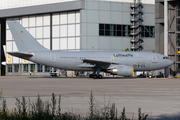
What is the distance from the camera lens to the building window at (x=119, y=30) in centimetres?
7019

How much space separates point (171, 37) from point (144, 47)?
21.5 metres

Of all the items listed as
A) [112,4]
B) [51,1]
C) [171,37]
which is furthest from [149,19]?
[51,1]

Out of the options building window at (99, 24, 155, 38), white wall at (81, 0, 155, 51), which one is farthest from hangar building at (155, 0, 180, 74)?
building window at (99, 24, 155, 38)

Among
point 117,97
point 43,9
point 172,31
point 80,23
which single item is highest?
point 43,9

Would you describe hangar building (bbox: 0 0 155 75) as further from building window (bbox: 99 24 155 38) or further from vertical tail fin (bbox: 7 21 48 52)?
vertical tail fin (bbox: 7 21 48 52)

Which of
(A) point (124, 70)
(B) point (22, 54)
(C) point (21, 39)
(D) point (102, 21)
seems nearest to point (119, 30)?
(D) point (102, 21)

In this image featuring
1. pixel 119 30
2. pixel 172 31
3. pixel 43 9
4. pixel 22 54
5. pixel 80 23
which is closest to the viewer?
pixel 22 54

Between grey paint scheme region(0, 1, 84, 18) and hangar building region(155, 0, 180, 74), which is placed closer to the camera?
hangar building region(155, 0, 180, 74)

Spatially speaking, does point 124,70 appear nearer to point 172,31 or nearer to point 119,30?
point 172,31

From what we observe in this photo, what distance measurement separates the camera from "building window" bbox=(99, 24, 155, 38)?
230 feet

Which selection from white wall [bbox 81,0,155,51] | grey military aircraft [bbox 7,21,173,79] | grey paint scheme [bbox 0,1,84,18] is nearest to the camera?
grey military aircraft [bbox 7,21,173,79]

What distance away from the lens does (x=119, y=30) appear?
236ft

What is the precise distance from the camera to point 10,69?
81.7 meters

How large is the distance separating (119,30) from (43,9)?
2254 cm
